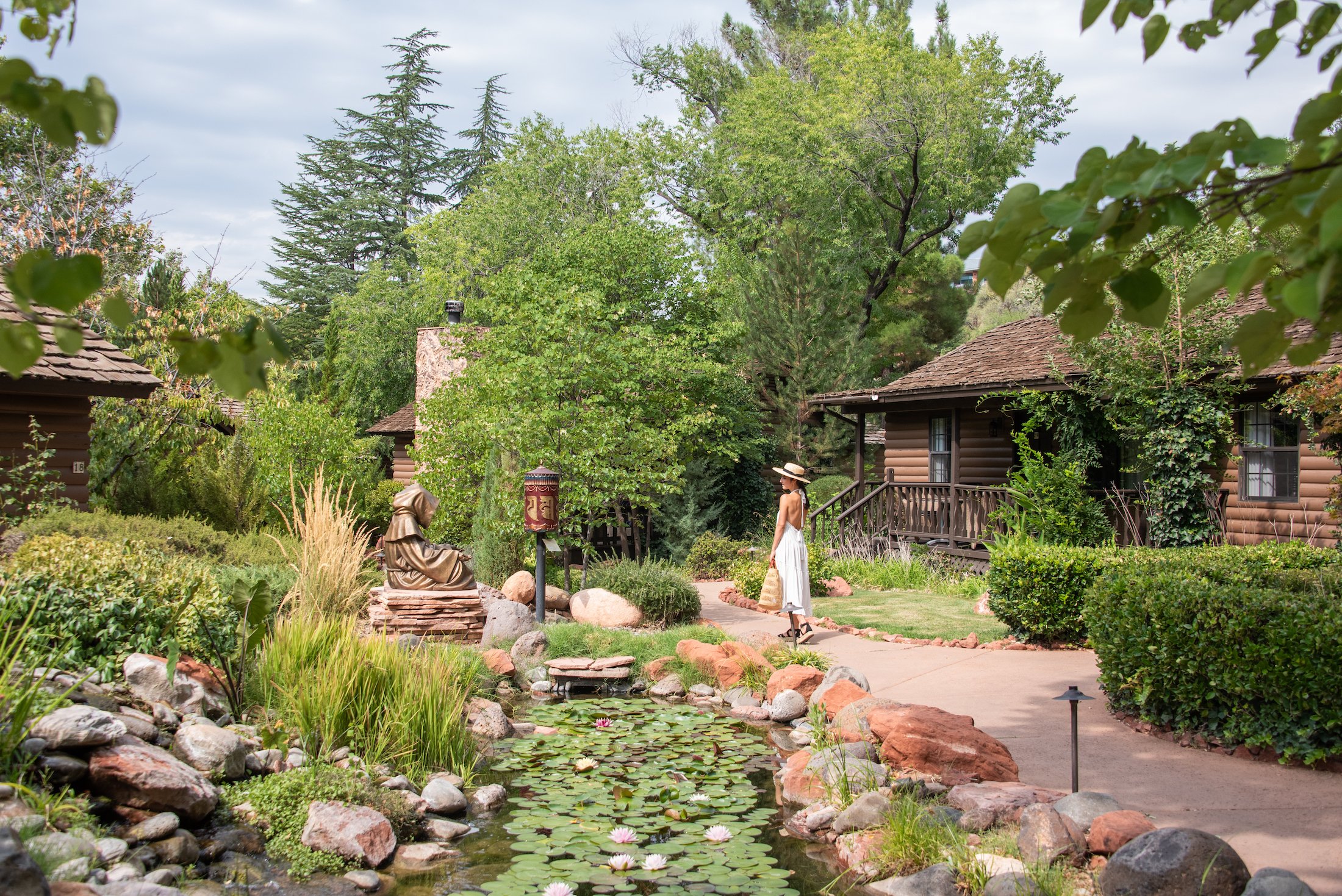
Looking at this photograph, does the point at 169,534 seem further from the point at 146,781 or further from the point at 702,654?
the point at 146,781

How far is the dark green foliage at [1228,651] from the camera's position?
18.6ft

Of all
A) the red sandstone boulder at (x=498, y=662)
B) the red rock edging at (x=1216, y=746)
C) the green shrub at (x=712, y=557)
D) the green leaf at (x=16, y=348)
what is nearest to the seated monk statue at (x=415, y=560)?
the red sandstone boulder at (x=498, y=662)

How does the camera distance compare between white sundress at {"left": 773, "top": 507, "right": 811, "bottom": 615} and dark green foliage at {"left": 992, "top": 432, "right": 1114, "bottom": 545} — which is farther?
dark green foliage at {"left": 992, "top": 432, "right": 1114, "bottom": 545}

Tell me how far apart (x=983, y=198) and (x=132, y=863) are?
2687 centimetres

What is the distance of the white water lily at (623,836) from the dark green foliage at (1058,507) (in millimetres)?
9298

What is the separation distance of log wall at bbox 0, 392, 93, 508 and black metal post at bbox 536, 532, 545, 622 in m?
5.78

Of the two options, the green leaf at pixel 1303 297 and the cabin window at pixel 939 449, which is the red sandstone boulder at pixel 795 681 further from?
the cabin window at pixel 939 449

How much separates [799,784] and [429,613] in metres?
5.79

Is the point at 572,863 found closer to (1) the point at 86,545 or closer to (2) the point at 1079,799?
(2) the point at 1079,799

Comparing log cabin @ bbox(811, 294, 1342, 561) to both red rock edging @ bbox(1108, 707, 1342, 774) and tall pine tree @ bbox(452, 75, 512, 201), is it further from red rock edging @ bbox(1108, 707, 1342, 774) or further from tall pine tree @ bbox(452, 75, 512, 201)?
tall pine tree @ bbox(452, 75, 512, 201)

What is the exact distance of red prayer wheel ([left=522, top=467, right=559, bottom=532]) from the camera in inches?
458

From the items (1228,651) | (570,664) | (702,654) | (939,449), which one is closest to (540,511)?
(570,664)

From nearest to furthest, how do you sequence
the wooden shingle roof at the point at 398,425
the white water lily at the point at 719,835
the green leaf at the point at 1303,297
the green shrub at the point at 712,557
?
the green leaf at the point at 1303,297 → the white water lily at the point at 719,835 → the green shrub at the point at 712,557 → the wooden shingle roof at the point at 398,425

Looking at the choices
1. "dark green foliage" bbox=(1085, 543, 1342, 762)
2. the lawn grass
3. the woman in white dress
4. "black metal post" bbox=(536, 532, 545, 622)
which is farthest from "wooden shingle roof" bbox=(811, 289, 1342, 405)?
"black metal post" bbox=(536, 532, 545, 622)
